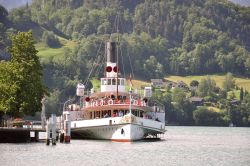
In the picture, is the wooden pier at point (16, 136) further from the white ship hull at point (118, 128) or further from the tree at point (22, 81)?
the white ship hull at point (118, 128)

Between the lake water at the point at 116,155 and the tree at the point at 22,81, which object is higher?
the tree at the point at 22,81

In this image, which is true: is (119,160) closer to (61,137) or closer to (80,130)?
(61,137)

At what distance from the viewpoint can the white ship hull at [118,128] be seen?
103938 mm

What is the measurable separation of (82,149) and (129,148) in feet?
18.8

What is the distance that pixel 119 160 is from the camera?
80688 mm

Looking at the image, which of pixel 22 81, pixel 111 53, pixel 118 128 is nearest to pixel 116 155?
pixel 118 128

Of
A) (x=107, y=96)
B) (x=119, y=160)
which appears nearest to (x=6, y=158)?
(x=119, y=160)

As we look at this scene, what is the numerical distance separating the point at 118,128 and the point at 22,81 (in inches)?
539

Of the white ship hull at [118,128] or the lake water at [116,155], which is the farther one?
the white ship hull at [118,128]

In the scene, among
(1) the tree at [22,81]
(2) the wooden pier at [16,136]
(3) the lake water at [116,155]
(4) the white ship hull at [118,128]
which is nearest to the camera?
(3) the lake water at [116,155]

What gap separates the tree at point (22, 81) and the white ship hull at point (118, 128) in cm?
759

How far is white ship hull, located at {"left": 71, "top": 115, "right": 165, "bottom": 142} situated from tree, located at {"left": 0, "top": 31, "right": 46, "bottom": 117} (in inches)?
299

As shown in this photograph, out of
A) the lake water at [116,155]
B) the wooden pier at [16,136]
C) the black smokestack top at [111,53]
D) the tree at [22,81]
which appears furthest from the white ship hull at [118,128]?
the black smokestack top at [111,53]

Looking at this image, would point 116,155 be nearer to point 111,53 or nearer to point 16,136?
point 16,136
